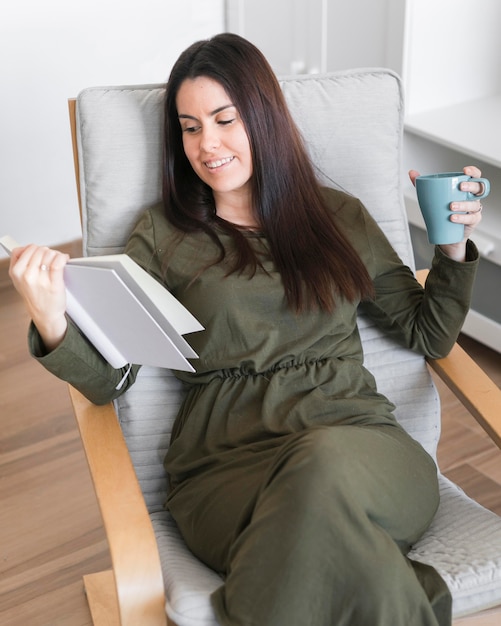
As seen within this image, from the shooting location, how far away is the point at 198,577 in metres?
1.31

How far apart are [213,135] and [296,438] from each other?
528 mm

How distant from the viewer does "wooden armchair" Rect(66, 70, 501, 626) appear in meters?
1.46

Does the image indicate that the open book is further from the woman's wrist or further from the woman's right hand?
the woman's wrist

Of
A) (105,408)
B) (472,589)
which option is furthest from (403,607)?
(105,408)

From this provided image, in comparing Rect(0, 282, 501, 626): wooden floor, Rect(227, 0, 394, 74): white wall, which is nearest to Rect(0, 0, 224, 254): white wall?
Rect(227, 0, 394, 74): white wall

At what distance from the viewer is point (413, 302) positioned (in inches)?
65.4

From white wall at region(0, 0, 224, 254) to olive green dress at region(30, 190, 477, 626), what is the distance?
1.45 meters

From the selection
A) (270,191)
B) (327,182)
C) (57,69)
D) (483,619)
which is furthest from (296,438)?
(57,69)

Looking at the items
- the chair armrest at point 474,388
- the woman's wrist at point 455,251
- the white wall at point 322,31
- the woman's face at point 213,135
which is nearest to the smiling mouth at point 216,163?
the woman's face at point 213,135

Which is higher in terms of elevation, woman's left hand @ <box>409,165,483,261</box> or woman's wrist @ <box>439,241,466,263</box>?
woman's left hand @ <box>409,165,483,261</box>

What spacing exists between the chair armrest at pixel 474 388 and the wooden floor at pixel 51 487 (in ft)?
1.88

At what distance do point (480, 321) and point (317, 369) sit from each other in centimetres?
111

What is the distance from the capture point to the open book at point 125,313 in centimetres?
127

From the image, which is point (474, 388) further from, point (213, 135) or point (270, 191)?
point (213, 135)
